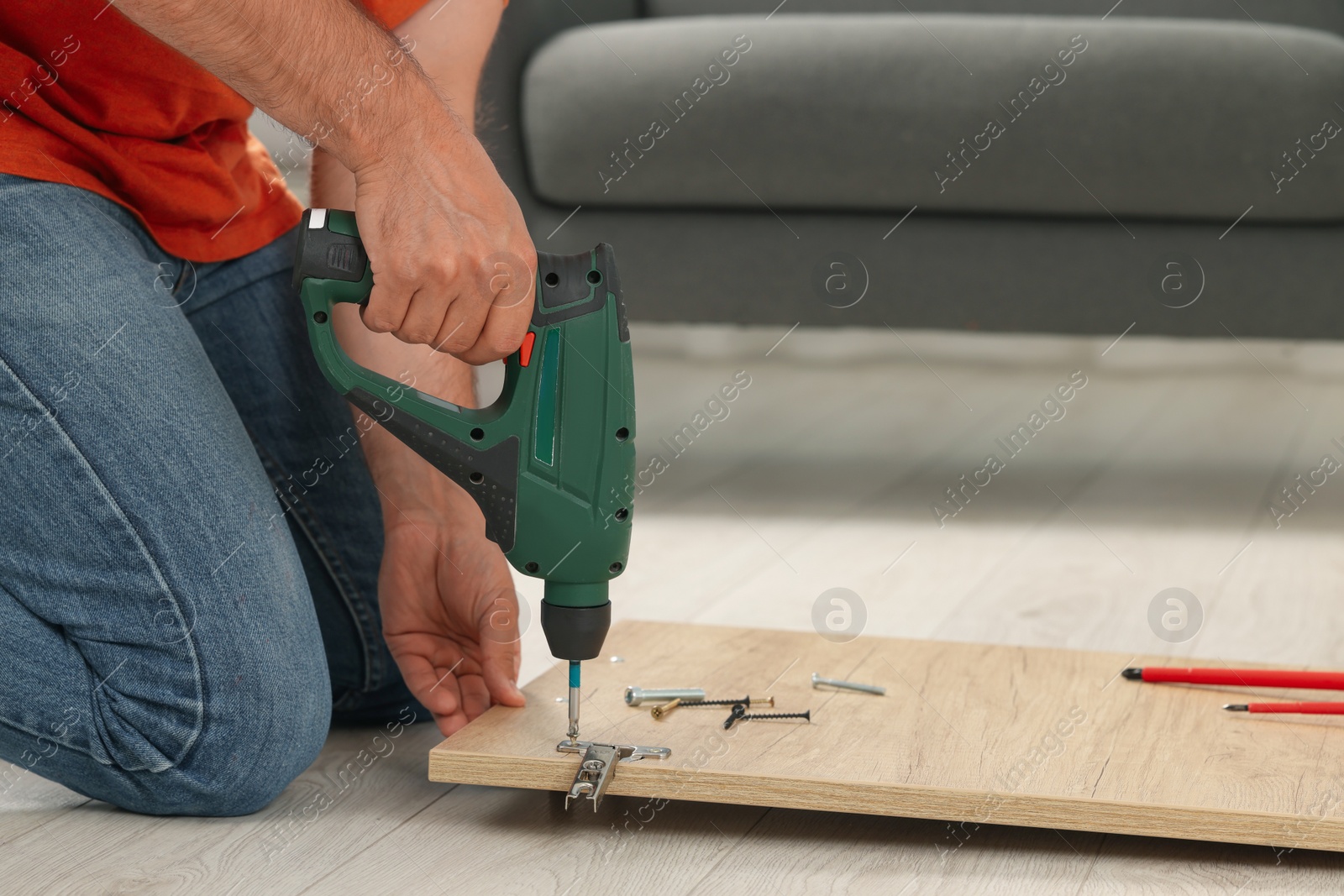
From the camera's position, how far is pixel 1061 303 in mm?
2117

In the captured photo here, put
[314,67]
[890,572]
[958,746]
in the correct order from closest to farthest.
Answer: [314,67] → [958,746] → [890,572]

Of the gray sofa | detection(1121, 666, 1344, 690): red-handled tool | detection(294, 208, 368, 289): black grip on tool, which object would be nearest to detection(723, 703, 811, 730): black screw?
detection(1121, 666, 1344, 690): red-handled tool

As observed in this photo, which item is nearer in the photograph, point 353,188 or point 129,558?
point 129,558

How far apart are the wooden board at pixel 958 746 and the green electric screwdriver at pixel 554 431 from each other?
0.37ft

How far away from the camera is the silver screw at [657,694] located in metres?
1.08

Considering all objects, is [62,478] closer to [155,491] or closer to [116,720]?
[155,491]

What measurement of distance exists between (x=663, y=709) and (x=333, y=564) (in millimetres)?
371

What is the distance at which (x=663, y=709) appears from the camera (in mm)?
1061

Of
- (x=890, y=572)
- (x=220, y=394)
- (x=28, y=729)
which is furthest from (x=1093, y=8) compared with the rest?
(x=28, y=729)

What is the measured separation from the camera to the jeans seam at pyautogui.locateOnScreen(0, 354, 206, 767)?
0.94 metres

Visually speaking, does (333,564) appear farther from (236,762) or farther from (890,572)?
(890,572)

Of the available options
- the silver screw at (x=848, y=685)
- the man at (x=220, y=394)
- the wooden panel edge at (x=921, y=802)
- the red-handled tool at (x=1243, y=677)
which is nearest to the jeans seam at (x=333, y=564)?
the man at (x=220, y=394)

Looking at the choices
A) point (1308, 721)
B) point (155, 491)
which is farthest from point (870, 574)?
point (155, 491)

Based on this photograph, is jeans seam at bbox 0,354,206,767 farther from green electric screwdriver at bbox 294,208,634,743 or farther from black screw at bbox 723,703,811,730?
black screw at bbox 723,703,811,730
